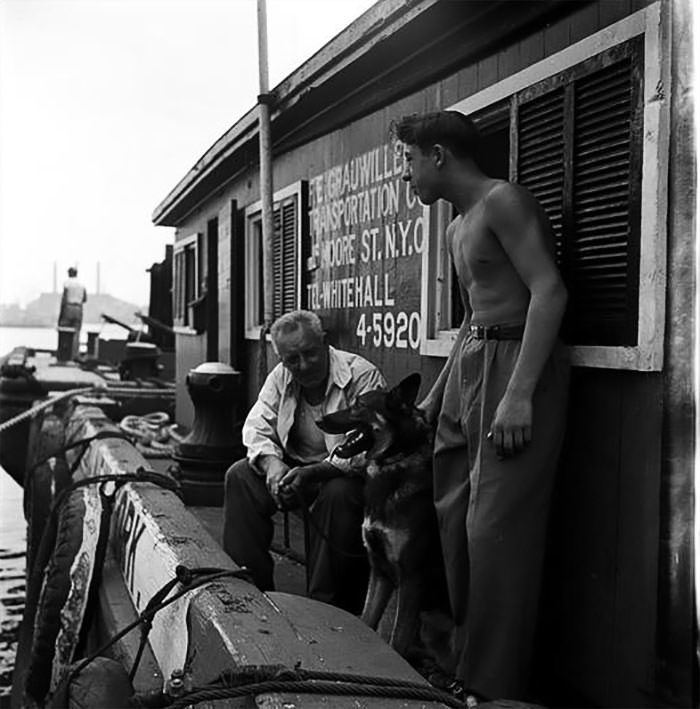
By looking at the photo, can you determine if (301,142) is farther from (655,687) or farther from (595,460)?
(655,687)

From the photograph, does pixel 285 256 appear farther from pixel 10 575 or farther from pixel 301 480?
pixel 10 575

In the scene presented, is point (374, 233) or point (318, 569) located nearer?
point (318, 569)

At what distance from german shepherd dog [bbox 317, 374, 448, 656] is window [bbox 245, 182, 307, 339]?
3507 millimetres

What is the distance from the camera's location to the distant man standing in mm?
21359

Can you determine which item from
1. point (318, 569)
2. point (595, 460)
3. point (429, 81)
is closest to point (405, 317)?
point (429, 81)

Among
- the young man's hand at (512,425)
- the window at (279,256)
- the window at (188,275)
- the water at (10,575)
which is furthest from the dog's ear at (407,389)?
the window at (188,275)

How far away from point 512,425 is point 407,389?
0.54m

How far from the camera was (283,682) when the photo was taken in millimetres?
2188


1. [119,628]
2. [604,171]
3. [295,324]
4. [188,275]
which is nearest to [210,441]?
[119,628]

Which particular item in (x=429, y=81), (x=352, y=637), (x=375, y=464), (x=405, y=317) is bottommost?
(x=352, y=637)

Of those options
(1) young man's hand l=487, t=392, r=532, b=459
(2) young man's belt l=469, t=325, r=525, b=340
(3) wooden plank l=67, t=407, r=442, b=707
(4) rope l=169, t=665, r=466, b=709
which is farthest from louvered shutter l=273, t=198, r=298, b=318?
(4) rope l=169, t=665, r=466, b=709

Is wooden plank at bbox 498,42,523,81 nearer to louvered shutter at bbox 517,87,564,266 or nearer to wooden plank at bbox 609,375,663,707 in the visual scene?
louvered shutter at bbox 517,87,564,266

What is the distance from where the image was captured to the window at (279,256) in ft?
22.8

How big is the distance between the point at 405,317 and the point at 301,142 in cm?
234
